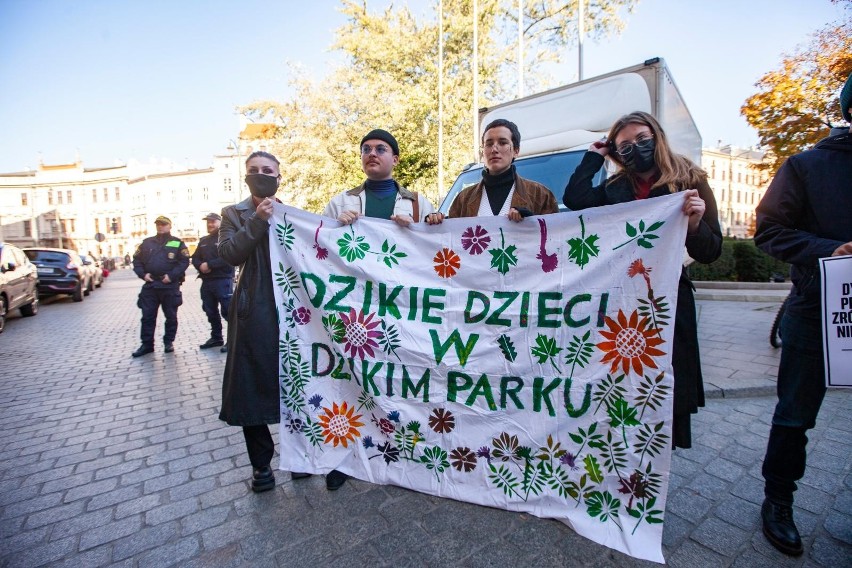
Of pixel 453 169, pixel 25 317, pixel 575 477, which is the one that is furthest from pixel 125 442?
pixel 453 169

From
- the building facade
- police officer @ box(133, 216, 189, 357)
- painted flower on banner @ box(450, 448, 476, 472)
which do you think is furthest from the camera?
the building facade

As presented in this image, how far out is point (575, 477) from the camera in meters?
2.29

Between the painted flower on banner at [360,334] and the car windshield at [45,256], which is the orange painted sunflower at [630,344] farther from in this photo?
the car windshield at [45,256]

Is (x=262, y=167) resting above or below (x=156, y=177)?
below

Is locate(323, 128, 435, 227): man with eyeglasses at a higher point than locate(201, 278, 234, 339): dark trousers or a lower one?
higher

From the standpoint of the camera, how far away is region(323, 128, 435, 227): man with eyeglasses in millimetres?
2947

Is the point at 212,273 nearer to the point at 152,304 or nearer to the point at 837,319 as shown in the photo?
the point at 152,304

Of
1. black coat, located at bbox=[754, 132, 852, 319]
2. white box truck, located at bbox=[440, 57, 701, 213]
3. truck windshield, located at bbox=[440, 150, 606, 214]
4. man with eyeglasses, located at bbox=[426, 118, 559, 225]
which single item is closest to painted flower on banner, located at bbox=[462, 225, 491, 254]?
man with eyeglasses, located at bbox=[426, 118, 559, 225]

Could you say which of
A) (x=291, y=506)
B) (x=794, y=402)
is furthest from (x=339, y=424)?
(x=794, y=402)

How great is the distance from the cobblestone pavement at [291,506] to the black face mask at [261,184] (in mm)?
1859

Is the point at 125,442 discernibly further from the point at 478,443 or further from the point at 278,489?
the point at 478,443

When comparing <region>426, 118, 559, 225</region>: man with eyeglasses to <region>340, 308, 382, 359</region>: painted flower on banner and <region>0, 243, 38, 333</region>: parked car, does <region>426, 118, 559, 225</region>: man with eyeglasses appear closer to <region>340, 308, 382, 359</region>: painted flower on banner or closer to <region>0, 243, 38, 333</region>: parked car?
<region>340, 308, 382, 359</region>: painted flower on banner

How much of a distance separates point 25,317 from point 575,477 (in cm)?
1374

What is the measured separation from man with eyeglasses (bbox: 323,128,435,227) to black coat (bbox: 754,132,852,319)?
6.34ft
